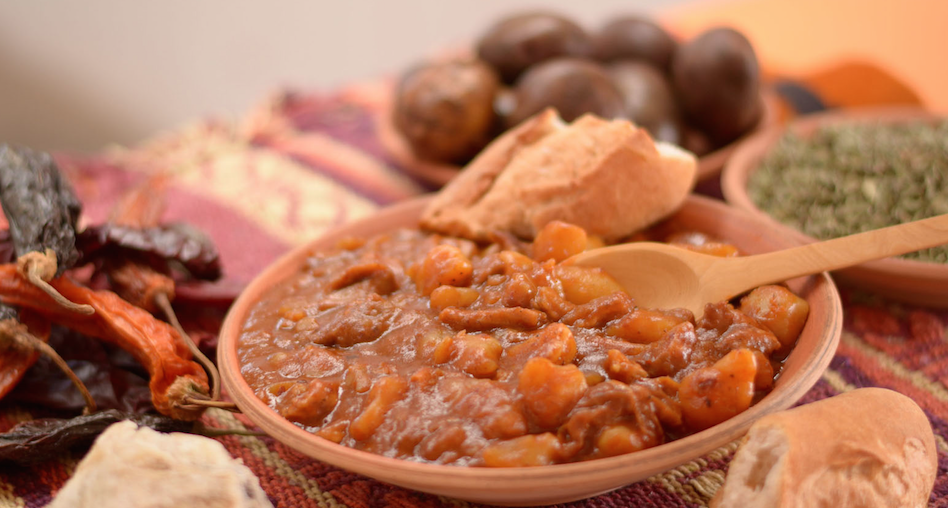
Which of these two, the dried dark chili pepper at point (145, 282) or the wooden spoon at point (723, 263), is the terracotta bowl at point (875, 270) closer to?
the wooden spoon at point (723, 263)

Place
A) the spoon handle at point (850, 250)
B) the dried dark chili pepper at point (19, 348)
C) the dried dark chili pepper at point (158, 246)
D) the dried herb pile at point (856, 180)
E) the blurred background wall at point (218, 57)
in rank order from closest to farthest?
1. the spoon handle at point (850, 250)
2. the dried dark chili pepper at point (19, 348)
3. the dried dark chili pepper at point (158, 246)
4. the dried herb pile at point (856, 180)
5. the blurred background wall at point (218, 57)

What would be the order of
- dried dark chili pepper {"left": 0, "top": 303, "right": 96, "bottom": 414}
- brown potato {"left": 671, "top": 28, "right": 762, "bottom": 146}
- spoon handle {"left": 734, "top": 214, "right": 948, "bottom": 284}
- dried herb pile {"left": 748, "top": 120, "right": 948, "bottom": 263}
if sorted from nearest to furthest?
spoon handle {"left": 734, "top": 214, "right": 948, "bottom": 284}
dried dark chili pepper {"left": 0, "top": 303, "right": 96, "bottom": 414}
dried herb pile {"left": 748, "top": 120, "right": 948, "bottom": 263}
brown potato {"left": 671, "top": 28, "right": 762, "bottom": 146}

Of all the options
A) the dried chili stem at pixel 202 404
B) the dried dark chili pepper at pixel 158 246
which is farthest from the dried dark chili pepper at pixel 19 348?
the dried dark chili pepper at pixel 158 246

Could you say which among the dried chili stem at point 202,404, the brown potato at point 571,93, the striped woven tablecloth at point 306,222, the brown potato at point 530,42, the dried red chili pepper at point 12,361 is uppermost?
the brown potato at point 530,42

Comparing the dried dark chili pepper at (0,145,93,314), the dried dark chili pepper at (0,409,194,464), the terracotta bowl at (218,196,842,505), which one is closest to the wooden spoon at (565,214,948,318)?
the terracotta bowl at (218,196,842,505)

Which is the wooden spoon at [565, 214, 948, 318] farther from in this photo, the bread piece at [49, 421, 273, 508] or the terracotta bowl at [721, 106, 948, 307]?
the bread piece at [49, 421, 273, 508]

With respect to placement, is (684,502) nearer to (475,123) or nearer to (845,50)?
(475,123)

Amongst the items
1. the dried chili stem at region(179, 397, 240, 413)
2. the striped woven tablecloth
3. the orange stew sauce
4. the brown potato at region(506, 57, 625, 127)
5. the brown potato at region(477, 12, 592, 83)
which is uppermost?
the brown potato at region(477, 12, 592, 83)

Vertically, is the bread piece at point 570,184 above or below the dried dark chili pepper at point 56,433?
above
